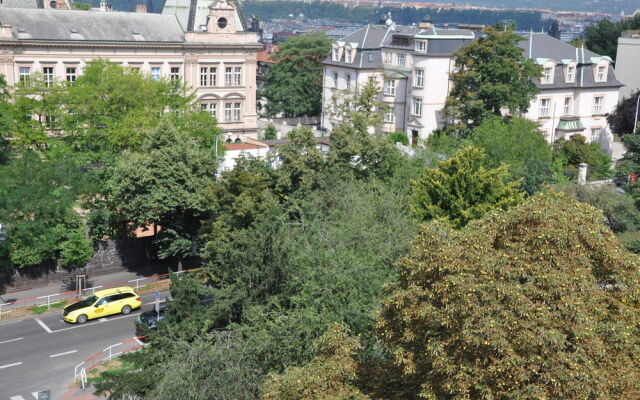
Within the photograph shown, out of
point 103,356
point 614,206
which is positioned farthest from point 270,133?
point 103,356

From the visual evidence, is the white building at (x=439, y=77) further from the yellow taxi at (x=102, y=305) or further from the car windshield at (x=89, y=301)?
the car windshield at (x=89, y=301)

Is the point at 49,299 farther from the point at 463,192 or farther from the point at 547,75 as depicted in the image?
the point at 547,75

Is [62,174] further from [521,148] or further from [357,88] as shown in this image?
[357,88]

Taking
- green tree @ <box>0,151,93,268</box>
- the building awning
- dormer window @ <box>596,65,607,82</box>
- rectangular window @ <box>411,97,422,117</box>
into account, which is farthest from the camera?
dormer window @ <box>596,65,607,82</box>

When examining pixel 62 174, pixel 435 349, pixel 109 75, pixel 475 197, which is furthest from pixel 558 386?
pixel 109 75

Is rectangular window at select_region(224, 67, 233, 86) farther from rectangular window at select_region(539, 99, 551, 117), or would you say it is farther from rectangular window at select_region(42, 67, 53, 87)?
rectangular window at select_region(539, 99, 551, 117)

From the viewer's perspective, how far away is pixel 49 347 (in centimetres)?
3500

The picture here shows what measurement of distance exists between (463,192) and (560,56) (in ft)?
132

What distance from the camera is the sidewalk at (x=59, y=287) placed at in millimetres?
40875

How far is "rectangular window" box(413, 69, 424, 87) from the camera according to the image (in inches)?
2726

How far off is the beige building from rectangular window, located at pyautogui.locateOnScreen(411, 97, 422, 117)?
674 inches

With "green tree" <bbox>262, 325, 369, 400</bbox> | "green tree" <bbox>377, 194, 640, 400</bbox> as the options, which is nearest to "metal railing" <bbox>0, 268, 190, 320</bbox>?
"green tree" <bbox>262, 325, 369, 400</bbox>

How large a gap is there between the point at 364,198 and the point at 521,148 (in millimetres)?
18339

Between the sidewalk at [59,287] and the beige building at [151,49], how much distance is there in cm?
2384
